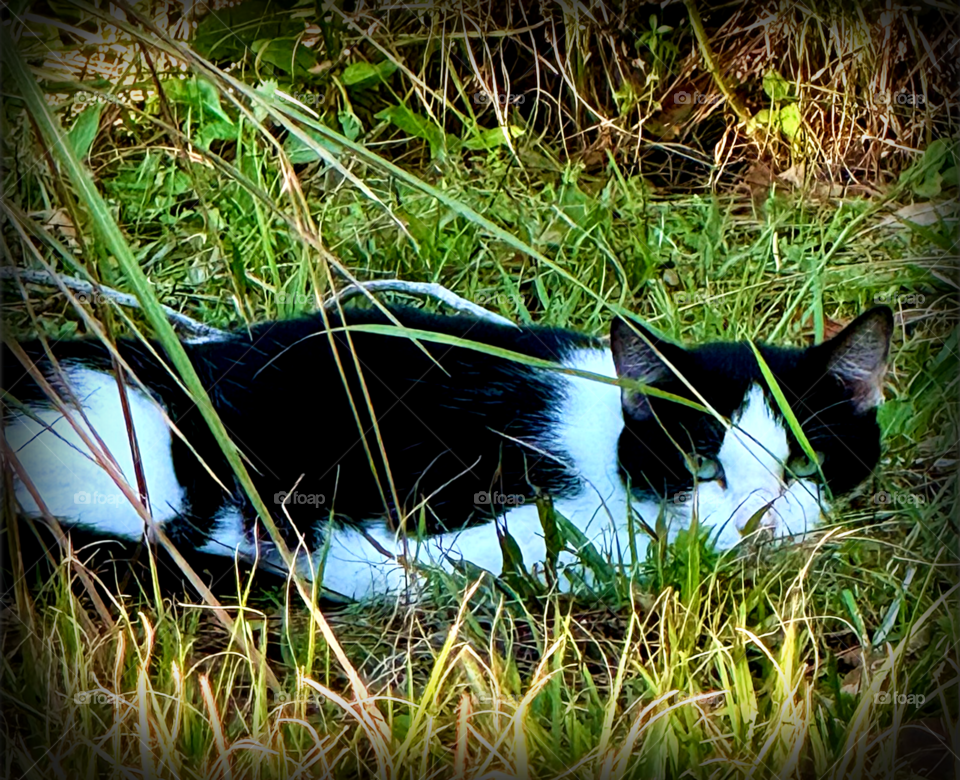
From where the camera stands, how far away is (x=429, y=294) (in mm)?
1868

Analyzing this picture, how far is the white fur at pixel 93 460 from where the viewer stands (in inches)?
72.4

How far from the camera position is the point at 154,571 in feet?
5.77

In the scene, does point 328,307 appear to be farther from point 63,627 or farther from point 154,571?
point 63,627

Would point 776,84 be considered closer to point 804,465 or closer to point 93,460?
point 804,465

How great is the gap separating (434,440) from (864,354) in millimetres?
742
